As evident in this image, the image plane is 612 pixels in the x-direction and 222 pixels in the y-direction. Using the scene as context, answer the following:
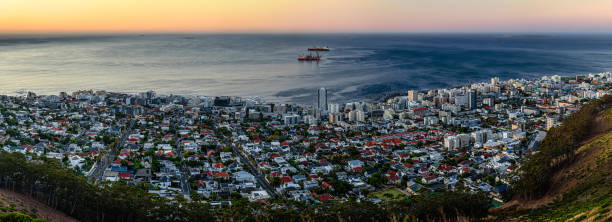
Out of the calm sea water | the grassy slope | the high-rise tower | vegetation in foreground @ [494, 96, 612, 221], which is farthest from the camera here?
the calm sea water

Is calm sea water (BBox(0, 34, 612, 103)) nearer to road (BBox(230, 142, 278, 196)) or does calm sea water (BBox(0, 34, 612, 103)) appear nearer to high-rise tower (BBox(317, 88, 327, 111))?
high-rise tower (BBox(317, 88, 327, 111))

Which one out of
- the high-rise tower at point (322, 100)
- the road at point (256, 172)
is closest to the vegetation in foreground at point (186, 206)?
the road at point (256, 172)

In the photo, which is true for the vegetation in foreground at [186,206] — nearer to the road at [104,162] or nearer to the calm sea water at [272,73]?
the road at [104,162]

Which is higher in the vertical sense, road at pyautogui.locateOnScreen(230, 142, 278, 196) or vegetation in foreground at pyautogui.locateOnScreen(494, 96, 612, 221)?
vegetation in foreground at pyautogui.locateOnScreen(494, 96, 612, 221)

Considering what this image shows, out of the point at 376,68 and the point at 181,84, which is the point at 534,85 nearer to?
the point at 376,68

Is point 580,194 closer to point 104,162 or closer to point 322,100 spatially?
point 104,162

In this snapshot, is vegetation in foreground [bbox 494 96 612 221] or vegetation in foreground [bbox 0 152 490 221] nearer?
vegetation in foreground [bbox 494 96 612 221]

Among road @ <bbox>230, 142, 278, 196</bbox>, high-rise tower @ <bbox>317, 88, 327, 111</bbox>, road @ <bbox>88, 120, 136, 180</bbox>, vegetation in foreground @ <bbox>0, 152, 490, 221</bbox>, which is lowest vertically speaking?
road @ <bbox>230, 142, 278, 196</bbox>

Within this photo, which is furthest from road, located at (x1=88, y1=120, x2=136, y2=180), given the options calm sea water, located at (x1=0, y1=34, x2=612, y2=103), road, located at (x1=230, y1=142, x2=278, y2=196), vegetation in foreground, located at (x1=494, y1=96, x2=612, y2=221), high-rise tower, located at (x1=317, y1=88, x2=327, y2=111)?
calm sea water, located at (x1=0, y1=34, x2=612, y2=103)

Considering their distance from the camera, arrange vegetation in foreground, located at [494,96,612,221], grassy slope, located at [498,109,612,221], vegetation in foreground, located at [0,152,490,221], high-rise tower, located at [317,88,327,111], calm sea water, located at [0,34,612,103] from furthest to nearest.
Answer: calm sea water, located at [0,34,612,103] < high-rise tower, located at [317,88,327,111] < vegetation in foreground, located at [0,152,490,221] < vegetation in foreground, located at [494,96,612,221] < grassy slope, located at [498,109,612,221]

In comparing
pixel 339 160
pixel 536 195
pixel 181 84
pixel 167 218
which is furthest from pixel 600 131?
pixel 181 84
